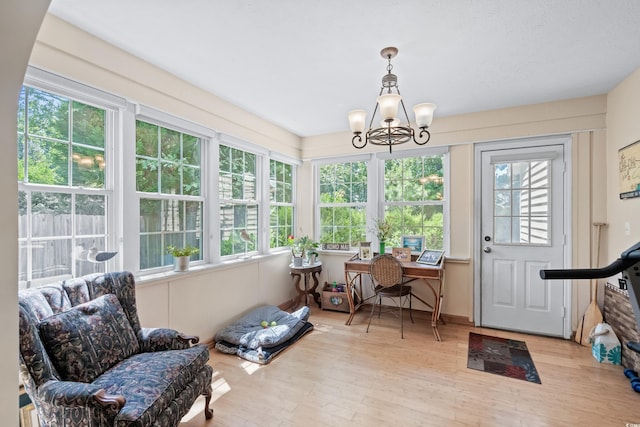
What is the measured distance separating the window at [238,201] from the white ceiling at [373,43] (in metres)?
0.76

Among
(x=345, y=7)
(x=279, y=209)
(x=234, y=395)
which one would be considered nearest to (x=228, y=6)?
(x=345, y=7)

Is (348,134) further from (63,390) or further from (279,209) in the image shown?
(63,390)

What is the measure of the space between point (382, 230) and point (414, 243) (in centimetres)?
44

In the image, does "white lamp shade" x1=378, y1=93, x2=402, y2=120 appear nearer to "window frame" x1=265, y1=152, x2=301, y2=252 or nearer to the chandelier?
the chandelier

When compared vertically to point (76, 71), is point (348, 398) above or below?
below

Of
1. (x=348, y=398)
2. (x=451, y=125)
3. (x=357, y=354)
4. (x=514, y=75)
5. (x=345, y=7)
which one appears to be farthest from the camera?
(x=451, y=125)

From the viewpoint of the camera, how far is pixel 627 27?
1963 mm

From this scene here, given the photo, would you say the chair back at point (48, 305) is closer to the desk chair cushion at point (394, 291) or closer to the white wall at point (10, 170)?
the white wall at point (10, 170)

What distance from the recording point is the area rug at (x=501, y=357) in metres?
2.54

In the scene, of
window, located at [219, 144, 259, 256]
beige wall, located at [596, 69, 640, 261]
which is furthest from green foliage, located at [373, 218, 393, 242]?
beige wall, located at [596, 69, 640, 261]

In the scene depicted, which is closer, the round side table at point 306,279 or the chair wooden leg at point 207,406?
the chair wooden leg at point 207,406

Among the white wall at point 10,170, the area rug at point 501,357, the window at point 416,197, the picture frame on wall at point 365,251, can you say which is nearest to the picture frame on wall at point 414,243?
the window at point 416,197

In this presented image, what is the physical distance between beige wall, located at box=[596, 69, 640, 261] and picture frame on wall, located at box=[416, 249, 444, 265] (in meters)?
1.59

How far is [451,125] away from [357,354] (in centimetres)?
290
